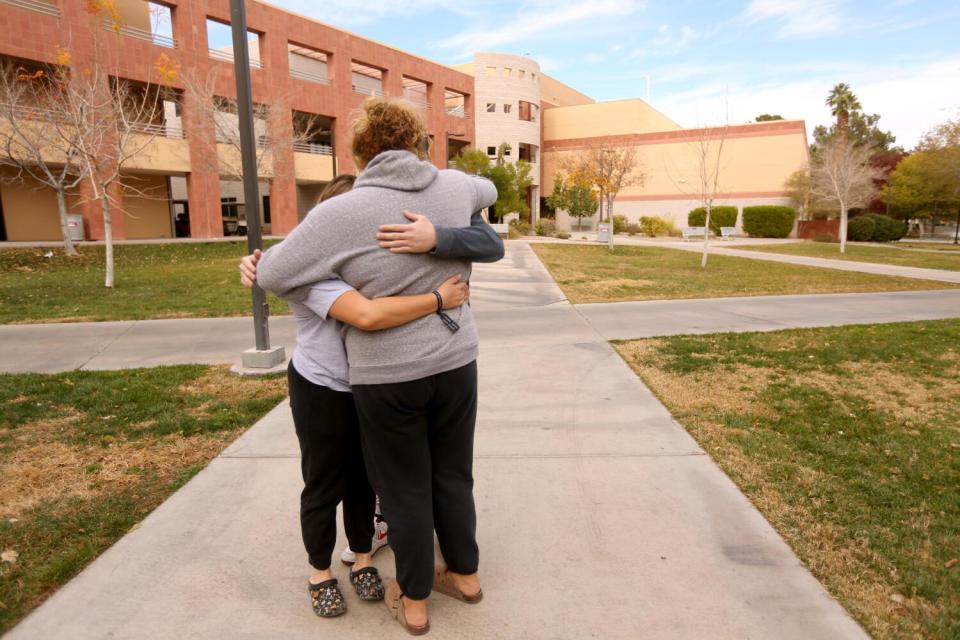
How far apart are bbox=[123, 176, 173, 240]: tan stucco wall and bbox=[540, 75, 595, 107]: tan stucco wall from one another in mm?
34651

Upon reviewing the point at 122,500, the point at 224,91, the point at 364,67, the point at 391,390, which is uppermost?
the point at 364,67

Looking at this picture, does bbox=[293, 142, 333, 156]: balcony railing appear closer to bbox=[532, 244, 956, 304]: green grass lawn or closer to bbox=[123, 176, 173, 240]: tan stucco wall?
bbox=[123, 176, 173, 240]: tan stucco wall

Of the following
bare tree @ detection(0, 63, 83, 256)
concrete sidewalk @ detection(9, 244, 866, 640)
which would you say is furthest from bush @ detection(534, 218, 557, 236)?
concrete sidewalk @ detection(9, 244, 866, 640)

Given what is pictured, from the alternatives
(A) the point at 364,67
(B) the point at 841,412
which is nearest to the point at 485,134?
(A) the point at 364,67

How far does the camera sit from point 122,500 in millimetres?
3205

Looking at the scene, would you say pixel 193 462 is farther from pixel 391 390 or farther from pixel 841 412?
pixel 841 412

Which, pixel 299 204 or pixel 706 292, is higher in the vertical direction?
pixel 299 204

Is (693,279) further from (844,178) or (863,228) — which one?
(863,228)

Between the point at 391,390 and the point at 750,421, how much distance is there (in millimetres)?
3287

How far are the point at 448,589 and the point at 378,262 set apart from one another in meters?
1.36

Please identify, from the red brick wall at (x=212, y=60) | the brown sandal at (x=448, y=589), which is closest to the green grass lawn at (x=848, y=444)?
the brown sandal at (x=448, y=589)

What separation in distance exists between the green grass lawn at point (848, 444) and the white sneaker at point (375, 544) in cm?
188

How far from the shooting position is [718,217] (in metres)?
40.9

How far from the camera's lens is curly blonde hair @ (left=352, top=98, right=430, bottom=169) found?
82.0 inches
